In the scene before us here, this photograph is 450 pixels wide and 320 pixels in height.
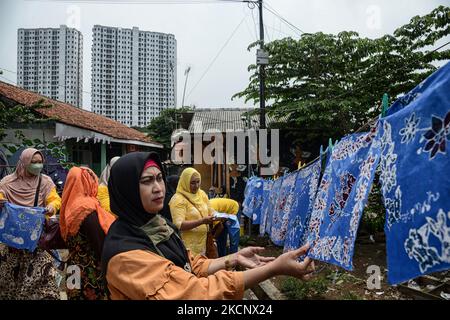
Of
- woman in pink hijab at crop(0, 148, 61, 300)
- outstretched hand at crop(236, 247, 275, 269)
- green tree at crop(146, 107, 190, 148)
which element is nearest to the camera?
outstretched hand at crop(236, 247, 275, 269)

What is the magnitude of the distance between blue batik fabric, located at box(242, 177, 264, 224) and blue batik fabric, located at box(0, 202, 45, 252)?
544 centimetres

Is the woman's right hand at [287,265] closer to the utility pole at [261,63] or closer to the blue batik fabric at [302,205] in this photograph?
the blue batik fabric at [302,205]

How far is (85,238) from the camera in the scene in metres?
2.46

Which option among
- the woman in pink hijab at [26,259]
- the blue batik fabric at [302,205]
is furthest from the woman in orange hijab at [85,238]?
the blue batik fabric at [302,205]

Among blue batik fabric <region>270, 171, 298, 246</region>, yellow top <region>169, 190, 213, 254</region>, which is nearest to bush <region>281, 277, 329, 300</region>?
blue batik fabric <region>270, 171, 298, 246</region>

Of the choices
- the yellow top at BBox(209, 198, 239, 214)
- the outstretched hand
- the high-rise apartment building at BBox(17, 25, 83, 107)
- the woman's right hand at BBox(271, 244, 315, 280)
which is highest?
the high-rise apartment building at BBox(17, 25, 83, 107)

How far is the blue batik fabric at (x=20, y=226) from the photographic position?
3.26m

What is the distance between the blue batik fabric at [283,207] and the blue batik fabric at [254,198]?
2.42 m

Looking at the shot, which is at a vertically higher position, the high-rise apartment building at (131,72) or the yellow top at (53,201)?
the high-rise apartment building at (131,72)

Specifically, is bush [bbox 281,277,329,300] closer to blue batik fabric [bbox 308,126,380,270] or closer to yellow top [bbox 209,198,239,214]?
yellow top [bbox 209,198,239,214]

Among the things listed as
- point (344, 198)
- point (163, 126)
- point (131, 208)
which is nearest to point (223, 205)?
point (344, 198)

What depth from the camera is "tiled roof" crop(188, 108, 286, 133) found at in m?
15.1
